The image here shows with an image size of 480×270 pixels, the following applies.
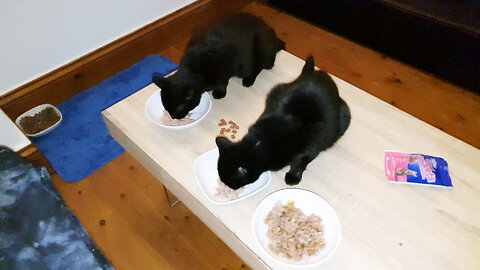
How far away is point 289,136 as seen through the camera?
1.03 m

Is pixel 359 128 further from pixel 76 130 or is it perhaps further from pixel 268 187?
pixel 76 130

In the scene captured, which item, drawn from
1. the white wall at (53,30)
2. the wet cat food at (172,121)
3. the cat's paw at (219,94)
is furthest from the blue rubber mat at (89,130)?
the cat's paw at (219,94)

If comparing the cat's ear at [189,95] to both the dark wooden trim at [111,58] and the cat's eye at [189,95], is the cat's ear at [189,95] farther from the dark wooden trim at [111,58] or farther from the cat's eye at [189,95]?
the dark wooden trim at [111,58]

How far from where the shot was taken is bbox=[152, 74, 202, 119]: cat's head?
47.8 inches

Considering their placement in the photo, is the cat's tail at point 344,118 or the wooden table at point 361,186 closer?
the wooden table at point 361,186

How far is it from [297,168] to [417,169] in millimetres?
355

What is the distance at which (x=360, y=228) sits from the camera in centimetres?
98

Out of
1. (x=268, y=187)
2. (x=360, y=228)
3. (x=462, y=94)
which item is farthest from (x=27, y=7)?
(x=462, y=94)

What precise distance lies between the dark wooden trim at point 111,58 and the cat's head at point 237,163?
3.99 feet

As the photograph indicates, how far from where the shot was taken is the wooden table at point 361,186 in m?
0.94

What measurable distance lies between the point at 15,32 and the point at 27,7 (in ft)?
0.40

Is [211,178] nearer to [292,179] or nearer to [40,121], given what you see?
[292,179]

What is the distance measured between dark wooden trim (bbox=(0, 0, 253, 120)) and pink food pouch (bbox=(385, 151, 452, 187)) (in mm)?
1498

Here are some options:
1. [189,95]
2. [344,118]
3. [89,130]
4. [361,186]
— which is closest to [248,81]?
[189,95]
